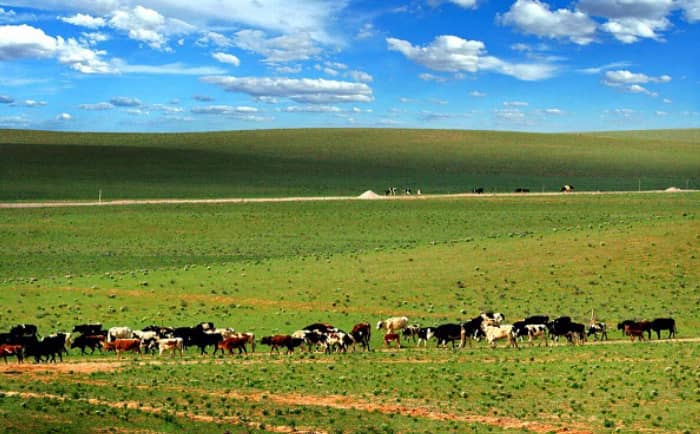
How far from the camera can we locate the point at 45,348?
95.1 feet

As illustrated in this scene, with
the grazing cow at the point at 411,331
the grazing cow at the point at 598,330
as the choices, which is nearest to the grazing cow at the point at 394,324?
the grazing cow at the point at 411,331

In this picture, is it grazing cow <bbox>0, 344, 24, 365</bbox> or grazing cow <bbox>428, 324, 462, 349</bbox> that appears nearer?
grazing cow <bbox>0, 344, 24, 365</bbox>

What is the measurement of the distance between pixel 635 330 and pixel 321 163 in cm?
9482

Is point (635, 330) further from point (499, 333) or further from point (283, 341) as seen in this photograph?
point (283, 341)

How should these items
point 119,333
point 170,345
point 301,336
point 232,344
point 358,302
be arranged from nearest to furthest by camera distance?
point 170,345 < point 232,344 < point 301,336 < point 119,333 < point 358,302

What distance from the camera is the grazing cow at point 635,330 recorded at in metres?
33.2

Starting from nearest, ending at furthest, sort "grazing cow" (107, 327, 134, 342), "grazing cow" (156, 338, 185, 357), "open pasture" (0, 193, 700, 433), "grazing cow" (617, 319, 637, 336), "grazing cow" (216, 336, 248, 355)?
"open pasture" (0, 193, 700, 433) < "grazing cow" (156, 338, 185, 357) < "grazing cow" (216, 336, 248, 355) < "grazing cow" (107, 327, 134, 342) < "grazing cow" (617, 319, 637, 336)

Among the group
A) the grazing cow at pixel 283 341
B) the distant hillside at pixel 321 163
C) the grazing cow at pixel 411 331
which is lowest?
the grazing cow at pixel 283 341

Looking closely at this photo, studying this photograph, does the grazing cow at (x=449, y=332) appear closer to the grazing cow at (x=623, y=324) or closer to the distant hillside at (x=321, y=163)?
the grazing cow at (x=623, y=324)

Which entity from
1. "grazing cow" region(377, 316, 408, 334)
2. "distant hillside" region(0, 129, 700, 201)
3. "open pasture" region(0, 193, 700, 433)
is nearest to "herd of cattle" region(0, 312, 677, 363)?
"grazing cow" region(377, 316, 408, 334)

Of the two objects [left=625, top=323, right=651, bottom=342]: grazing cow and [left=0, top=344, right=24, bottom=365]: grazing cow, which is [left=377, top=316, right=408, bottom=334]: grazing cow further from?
[left=0, top=344, right=24, bottom=365]: grazing cow

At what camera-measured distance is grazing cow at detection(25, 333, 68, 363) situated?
28.8m

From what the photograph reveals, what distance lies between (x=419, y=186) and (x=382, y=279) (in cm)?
5844

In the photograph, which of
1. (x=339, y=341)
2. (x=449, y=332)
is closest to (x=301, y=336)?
(x=339, y=341)
